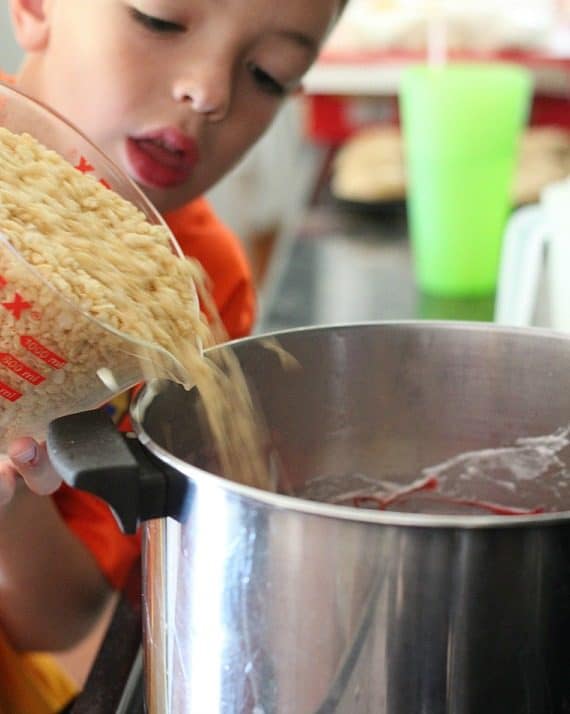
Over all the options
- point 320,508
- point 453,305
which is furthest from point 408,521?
point 453,305

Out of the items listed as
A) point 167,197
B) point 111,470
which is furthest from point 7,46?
point 111,470

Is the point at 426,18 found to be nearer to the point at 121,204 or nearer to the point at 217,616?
the point at 121,204

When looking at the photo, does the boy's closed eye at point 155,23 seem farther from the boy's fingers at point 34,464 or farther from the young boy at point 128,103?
the boy's fingers at point 34,464

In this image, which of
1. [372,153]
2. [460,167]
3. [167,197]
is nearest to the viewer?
[167,197]

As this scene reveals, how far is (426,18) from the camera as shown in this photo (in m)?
2.03

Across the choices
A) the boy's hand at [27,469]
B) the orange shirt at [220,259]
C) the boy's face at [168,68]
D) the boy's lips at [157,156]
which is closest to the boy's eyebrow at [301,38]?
the boy's face at [168,68]

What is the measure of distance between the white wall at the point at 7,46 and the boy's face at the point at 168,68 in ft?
1.42

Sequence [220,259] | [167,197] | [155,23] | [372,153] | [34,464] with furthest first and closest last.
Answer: [372,153] < [220,259] < [167,197] < [155,23] < [34,464]

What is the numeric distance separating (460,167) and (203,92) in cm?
59

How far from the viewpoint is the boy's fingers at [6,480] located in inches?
21.0

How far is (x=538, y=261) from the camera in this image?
887mm

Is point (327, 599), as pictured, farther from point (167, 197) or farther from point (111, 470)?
point (167, 197)

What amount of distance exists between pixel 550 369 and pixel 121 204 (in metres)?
0.27

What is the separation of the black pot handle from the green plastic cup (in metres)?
0.91
